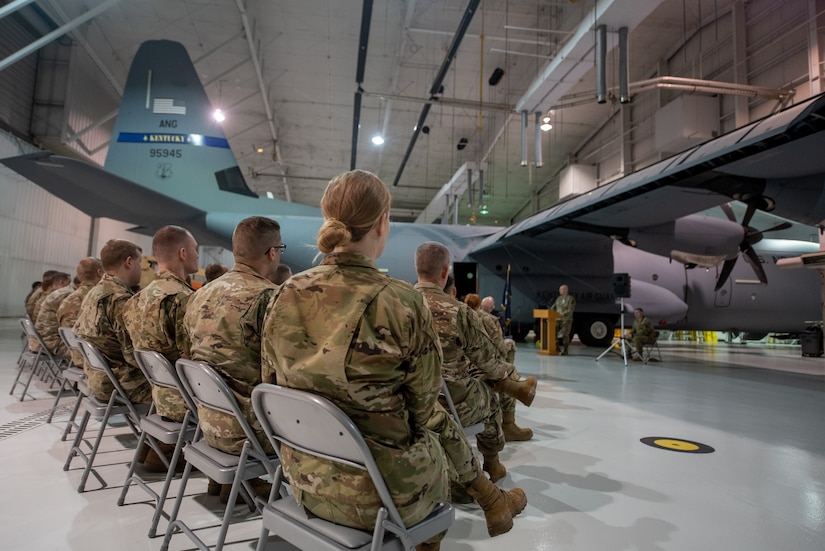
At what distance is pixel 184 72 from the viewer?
962cm

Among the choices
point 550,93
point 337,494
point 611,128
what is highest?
point 611,128

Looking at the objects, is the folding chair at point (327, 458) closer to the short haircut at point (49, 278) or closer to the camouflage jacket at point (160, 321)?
the camouflage jacket at point (160, 321)

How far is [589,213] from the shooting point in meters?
8.24

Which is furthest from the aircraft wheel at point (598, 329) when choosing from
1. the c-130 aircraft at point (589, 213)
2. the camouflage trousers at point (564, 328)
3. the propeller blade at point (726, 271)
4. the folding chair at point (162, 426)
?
the folding chair at point (162, 426)

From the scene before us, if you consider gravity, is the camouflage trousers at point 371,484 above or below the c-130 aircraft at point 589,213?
below

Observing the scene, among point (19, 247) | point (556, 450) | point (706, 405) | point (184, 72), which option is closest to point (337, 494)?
point (556, 450)

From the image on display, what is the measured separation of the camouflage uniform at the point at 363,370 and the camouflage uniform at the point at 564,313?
9.49 meters

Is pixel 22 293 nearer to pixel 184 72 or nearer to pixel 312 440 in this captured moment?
pixel 184 72

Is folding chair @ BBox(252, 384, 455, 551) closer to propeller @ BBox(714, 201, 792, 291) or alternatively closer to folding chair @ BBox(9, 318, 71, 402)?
folding chair @ BBox(9, 318, 71, 402)

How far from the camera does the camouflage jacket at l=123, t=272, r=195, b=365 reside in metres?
2.71

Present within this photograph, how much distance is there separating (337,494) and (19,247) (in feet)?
63.1

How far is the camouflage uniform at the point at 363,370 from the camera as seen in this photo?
1.28m

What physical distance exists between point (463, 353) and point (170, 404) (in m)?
1.62

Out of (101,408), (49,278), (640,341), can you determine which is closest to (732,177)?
(640,341)
